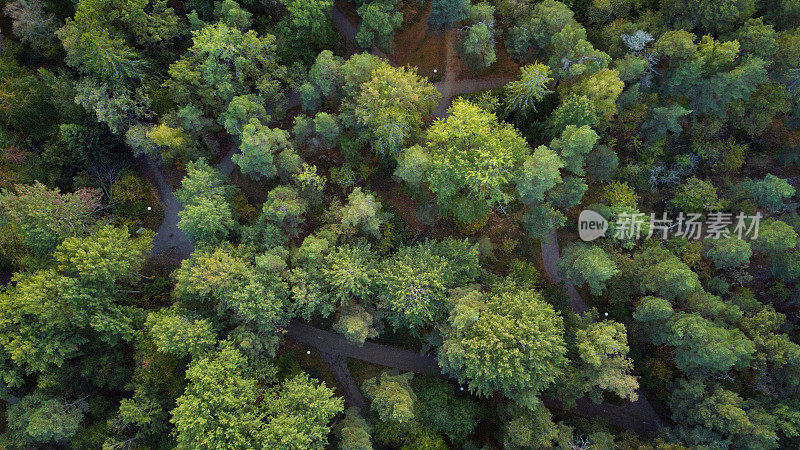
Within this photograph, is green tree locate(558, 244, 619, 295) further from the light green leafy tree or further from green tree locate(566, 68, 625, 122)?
the light green leafy tree

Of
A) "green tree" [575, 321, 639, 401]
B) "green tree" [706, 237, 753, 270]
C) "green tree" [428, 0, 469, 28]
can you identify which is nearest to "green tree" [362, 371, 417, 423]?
"green tree" [575, 321, 639, 401]

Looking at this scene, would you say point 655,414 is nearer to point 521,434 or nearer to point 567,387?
point 567,387

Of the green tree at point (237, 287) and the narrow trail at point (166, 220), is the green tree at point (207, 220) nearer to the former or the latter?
the green tree at point (237, 287)

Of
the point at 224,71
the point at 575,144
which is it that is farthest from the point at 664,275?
the point at 224,71

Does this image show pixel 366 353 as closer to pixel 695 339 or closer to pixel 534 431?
pixel 534 431

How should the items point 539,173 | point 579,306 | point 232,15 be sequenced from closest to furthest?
point 539,173, point 232,15, point 579,306

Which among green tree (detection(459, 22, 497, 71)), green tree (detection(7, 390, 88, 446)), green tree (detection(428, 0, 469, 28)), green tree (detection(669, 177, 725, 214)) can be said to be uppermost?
green tree (detection(428, 0, 469, 28))
